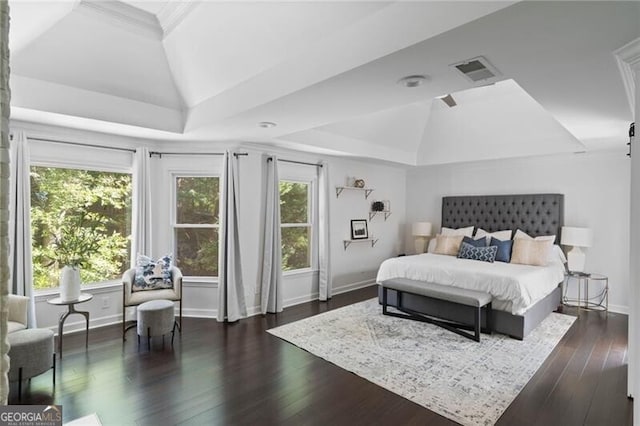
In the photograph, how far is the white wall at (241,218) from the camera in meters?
3.99

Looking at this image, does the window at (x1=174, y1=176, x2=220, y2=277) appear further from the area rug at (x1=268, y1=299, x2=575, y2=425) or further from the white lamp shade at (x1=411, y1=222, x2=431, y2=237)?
the white lamp shade at (x1=411, y1=222, x2=431, y2=237)

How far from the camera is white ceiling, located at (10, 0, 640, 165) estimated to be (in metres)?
1.81

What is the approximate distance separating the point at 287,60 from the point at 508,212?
4853mm

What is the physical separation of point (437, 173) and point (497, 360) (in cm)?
430

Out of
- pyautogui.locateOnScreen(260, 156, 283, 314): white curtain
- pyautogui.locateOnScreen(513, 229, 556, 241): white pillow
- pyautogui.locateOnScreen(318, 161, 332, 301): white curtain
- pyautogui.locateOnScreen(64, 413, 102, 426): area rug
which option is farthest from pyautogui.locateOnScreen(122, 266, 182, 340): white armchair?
pyautogui.locateOnScreen(513, 229, 556, 241): white pillow

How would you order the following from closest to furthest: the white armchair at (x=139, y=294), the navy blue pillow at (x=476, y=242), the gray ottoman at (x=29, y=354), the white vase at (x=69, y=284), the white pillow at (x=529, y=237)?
1. the gray ottoman at (x=29, y=354)
2. the white vase at (x=69, y=284)
3. the white armchair at (x=139, y=294)
4. the white pillow at (x=529, y=237)
5. the navy blue pillow at (x=476, y=242)

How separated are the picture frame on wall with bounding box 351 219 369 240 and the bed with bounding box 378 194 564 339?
1217mm

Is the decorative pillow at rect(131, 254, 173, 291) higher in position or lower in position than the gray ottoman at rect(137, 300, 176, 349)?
higher

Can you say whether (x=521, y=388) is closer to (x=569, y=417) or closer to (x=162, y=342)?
(x=569, y=417)

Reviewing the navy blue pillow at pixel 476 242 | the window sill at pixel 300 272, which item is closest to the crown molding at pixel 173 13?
the window sill at pixel 300 272

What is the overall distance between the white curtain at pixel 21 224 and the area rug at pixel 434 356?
2.61m

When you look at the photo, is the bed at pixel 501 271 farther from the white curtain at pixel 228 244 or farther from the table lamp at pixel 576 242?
the white curtain at pixel 228 244

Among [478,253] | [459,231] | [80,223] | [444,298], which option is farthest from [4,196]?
[459,231]

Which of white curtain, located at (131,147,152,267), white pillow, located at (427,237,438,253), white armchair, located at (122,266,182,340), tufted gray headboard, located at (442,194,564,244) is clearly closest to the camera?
white armchair, located at (122,266,182,340)
